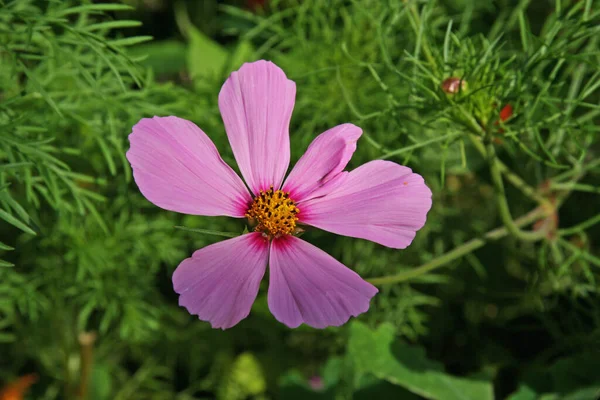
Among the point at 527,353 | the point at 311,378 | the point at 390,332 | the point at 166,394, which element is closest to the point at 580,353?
the point at 527,353

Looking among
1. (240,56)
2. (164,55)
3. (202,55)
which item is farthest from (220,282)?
(164,55)

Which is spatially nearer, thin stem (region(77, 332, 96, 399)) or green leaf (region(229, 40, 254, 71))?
thin stem (region(77, 332, 96, 399))

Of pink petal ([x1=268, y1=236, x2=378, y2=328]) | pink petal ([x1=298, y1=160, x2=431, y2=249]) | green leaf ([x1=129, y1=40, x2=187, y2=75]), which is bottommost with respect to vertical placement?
green leaf ([x1=129, y1=40, x2=187, y2=75])

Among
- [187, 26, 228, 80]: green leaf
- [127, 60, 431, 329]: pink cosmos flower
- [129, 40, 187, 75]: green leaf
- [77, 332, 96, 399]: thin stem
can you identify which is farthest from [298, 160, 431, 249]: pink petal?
[129, 40, 187, 75]: green leaf

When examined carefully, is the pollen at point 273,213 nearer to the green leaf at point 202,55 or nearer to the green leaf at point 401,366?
the green leaf at point 401,366

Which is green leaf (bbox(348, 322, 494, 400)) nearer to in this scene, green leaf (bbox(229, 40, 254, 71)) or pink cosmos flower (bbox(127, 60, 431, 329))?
pink cosmos flower (bbox(127, 60, 431, 329))

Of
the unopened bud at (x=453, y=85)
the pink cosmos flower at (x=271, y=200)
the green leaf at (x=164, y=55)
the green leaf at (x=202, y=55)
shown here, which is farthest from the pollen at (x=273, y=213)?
the green leaf at (x=164, y=55)

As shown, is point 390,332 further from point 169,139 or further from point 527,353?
point 169,139
